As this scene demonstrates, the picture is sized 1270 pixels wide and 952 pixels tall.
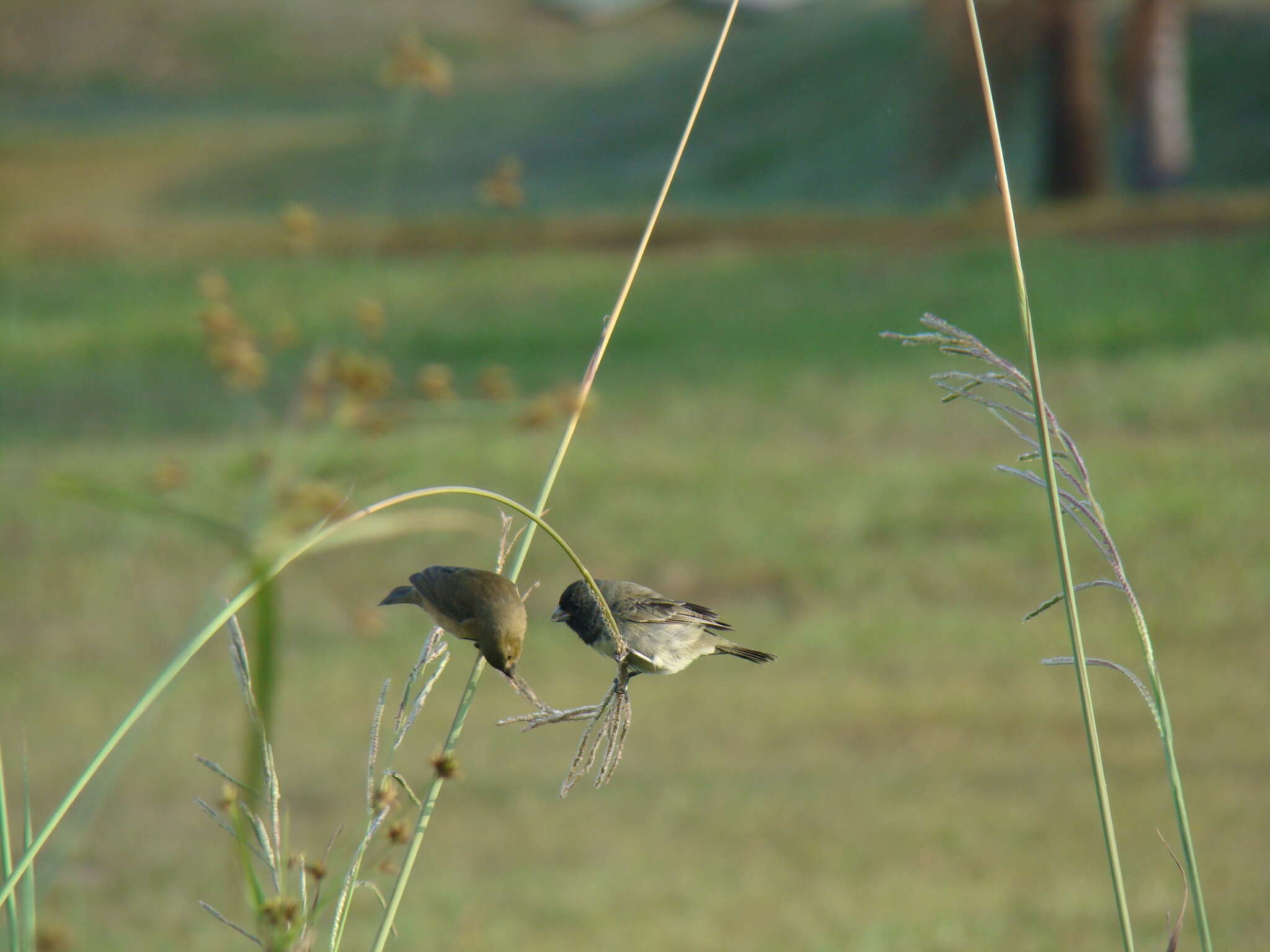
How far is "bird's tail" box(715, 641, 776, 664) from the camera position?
408mm

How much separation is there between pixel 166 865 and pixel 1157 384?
690 cm

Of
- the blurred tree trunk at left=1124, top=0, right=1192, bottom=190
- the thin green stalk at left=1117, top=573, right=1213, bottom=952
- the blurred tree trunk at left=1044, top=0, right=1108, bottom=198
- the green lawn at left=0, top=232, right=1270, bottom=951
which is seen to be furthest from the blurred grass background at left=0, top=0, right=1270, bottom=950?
the blurred tree trunk at left=1124, top=0, right=1192, bottom=190

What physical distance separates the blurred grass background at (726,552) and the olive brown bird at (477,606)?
37 millimetres

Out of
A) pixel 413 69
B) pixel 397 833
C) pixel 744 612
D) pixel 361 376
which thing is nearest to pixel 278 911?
pixel 397 833

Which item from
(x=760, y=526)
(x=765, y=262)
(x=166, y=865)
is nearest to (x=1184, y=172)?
(x=765, y=262)

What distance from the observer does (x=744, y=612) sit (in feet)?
22.8

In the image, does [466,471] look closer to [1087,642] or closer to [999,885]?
[1087,642]

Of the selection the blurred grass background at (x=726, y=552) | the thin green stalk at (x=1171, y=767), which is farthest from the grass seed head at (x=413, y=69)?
the thin green stalk at (x=1171, y=767)

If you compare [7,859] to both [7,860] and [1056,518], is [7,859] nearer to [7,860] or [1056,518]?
[7,860]

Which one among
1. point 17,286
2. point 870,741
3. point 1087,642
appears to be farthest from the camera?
point 17,286

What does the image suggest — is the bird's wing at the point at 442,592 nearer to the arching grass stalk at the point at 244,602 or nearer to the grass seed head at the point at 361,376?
the arching grass stalk at the point at 244,602

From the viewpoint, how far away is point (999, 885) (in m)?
4.35

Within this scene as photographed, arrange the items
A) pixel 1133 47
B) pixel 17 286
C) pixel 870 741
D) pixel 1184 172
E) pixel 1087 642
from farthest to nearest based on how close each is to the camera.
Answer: pixel 1184 172 → pixel 17 286 → pixel 1133 47 → pixel 1087 642 → pixel 870 741

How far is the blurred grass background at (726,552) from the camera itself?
4391 mm
